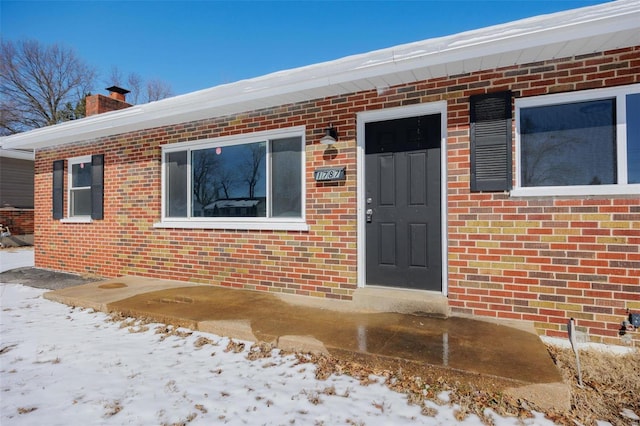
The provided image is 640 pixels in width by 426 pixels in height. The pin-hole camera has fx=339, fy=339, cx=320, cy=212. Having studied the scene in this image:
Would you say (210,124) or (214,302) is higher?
(210,124)

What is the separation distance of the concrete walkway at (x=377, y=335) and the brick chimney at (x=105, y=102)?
14.8 ft

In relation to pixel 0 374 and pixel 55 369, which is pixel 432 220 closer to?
pixel 55 369

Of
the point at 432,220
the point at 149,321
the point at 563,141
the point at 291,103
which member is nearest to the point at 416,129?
the point at 432,220

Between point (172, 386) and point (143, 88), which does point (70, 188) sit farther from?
point (143, 88)

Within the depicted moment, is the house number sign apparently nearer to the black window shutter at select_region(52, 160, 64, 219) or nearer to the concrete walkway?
the concrete walkway

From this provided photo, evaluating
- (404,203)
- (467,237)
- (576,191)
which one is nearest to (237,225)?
(404,203)

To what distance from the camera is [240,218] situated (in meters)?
5.05

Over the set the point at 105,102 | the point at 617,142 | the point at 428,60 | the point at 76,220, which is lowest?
the point at 76,220

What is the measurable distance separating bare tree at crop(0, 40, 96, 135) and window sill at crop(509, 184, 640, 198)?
88.2 feet

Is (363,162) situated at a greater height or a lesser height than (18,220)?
greater

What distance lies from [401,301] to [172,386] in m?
2.33

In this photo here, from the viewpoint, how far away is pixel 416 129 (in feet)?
12.8

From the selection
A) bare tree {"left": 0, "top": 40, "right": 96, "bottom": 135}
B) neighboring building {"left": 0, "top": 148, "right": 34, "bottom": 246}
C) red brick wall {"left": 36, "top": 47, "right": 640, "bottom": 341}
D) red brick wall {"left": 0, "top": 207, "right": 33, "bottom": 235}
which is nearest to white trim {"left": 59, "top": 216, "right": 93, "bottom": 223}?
red brick wall {"left": 36, "top": 47, "right": 640, "bottom": 341}

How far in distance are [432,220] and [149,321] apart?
3.36m
